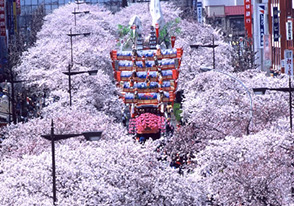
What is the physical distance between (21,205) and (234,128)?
18.2 meters

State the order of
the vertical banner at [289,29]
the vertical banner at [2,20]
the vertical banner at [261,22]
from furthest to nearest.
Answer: the vertical banner at [2,20]
the vertical banner at [261,22]
the vertical banner at [289,29]

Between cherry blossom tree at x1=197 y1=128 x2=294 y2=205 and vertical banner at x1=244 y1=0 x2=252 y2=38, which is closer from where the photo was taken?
cherry blossom tree at x1=197 y1=128 x2=294 y2=205

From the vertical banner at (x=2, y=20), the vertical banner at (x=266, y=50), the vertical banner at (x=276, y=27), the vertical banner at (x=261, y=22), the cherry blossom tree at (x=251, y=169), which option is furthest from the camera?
the vertical banner at (x=2, y=20)

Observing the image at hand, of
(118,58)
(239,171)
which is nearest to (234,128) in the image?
(239,171)

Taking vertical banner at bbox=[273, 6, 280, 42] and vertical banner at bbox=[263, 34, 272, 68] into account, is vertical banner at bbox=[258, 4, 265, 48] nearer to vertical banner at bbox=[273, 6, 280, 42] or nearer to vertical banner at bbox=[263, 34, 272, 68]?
vertical banner at bbox=[263, 34, 272, 68]

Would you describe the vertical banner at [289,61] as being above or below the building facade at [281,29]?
below

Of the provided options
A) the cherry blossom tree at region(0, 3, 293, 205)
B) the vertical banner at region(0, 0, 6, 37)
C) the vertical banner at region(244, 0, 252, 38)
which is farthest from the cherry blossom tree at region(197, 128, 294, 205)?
the vertical banner at region(0, 0, 6, 37)

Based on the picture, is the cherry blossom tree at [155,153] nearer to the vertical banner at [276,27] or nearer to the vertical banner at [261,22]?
the vertical banner at [276,27]

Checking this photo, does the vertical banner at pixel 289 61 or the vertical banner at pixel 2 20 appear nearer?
the vertical banner at pixel 289 61

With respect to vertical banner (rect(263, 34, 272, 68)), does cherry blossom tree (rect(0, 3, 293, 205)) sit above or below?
below

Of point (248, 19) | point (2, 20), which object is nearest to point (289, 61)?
point (248, 19)

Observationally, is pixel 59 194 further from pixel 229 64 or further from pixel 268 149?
pixel 229 64

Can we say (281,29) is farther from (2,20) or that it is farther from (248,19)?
(2,20)

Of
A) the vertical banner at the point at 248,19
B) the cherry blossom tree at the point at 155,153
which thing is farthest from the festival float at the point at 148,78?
the vertical banner at the point at 248,19
